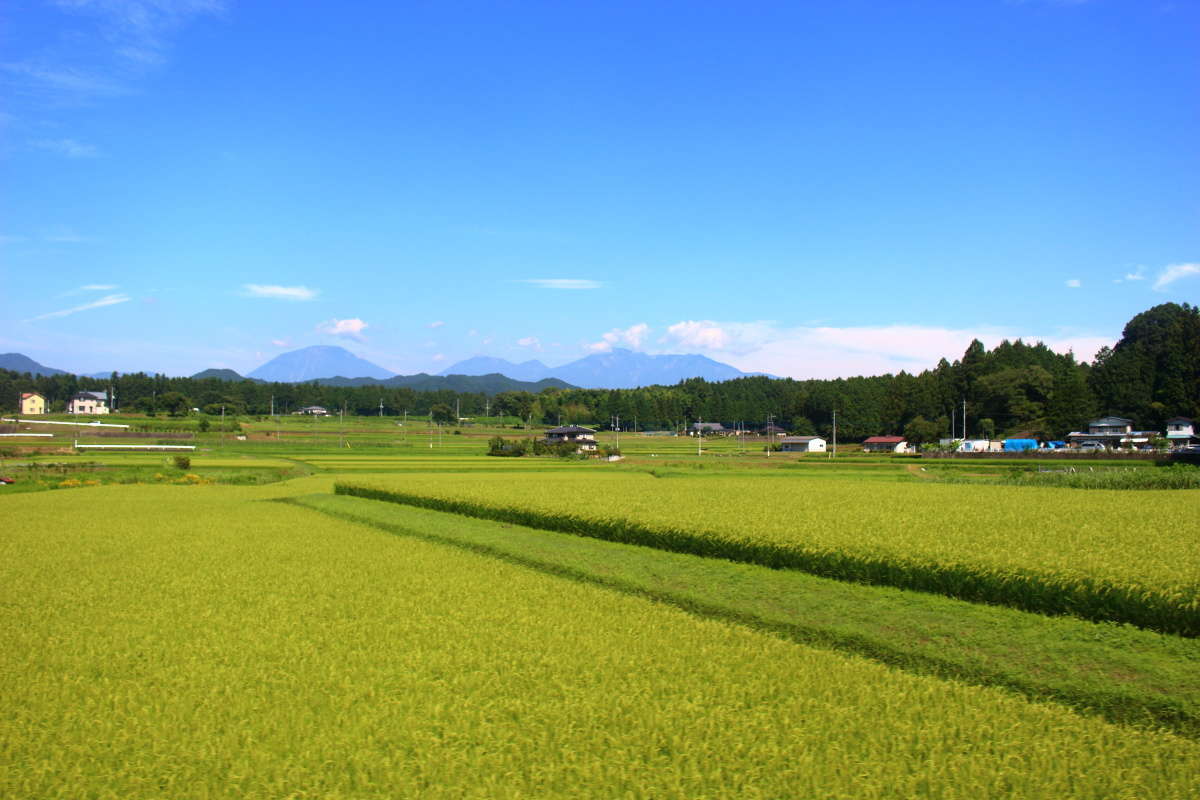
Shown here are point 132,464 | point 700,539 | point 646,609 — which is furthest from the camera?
point 132,464

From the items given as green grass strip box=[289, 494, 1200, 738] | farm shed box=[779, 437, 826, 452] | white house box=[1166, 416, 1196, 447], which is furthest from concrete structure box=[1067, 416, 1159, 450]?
green grass strip box=[289, 494, 1200, 738]

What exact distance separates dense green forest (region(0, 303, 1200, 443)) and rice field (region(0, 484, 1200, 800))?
313ft

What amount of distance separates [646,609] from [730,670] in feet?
11.7

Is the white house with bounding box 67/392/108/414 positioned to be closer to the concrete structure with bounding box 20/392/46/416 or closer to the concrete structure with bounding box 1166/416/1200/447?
the concrete structure with bounding box 20/392/46/416

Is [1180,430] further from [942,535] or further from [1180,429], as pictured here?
[942,535]

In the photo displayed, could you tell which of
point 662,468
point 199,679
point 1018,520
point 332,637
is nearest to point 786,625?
point 332,637

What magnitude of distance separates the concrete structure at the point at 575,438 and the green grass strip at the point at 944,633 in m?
65.5

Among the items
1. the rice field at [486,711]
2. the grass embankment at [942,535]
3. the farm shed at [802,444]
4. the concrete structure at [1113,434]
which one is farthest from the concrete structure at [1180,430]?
the rice field at [486,711]

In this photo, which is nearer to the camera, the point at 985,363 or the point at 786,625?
the point at 786,625

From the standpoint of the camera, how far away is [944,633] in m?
11.2

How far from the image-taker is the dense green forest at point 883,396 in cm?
9256

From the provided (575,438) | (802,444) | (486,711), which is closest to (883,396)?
(802,444)

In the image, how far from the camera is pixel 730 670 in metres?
9.53

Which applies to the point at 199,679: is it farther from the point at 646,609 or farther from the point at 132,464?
the point at 132,464
